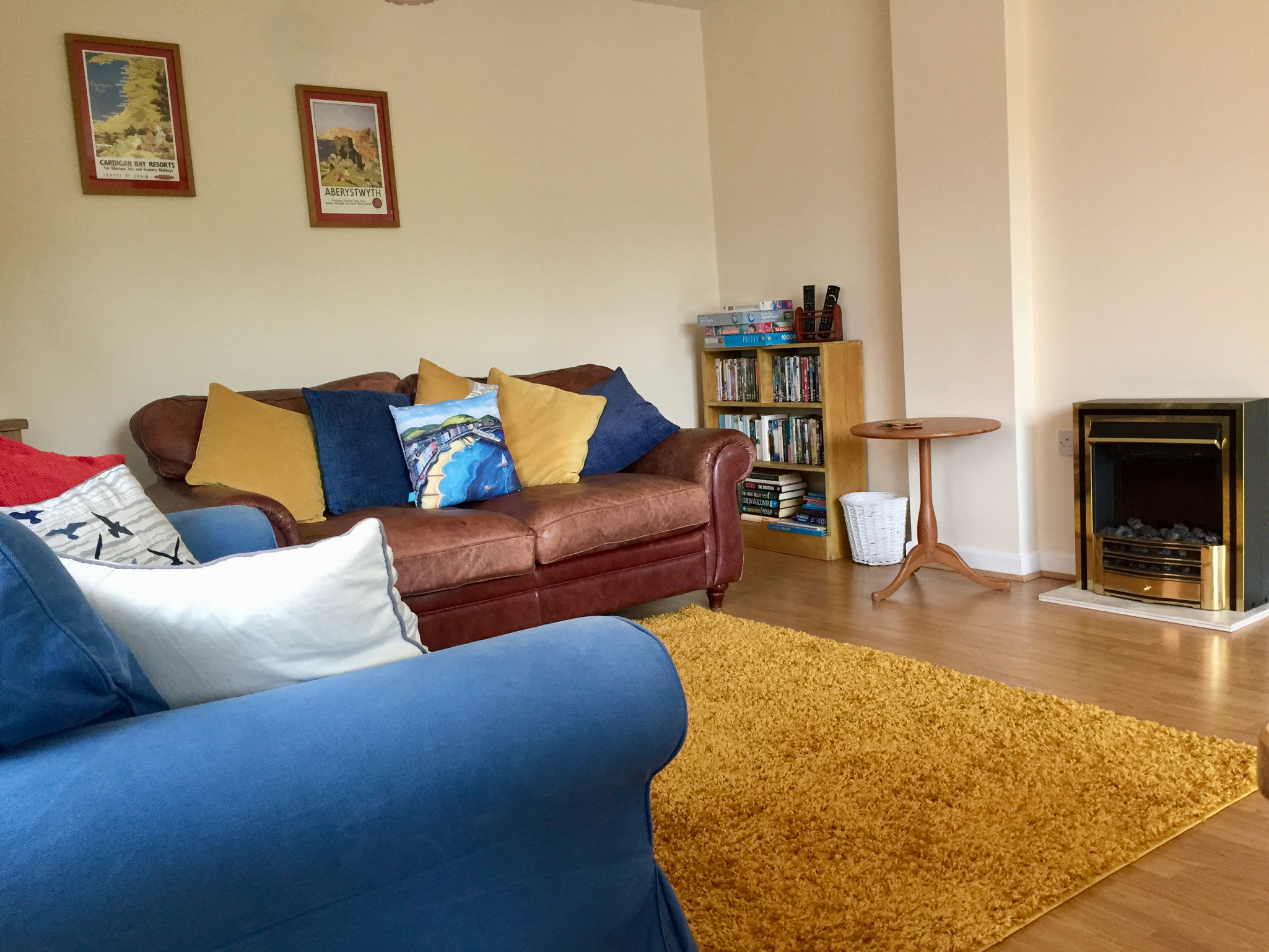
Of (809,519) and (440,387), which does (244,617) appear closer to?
(440,387)

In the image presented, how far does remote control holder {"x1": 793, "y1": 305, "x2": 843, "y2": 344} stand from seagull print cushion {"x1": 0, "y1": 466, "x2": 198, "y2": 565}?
3.19 metres

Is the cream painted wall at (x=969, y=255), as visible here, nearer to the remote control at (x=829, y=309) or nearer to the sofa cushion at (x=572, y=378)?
the remote control at (x=829, y=309)

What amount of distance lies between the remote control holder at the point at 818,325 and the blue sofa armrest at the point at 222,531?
9.46 feet

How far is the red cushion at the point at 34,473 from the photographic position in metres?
1.96

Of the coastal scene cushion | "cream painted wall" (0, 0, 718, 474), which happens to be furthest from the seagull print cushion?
"cream painted wall" (0, 0, 718, 474)

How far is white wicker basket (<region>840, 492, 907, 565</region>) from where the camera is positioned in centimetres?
425

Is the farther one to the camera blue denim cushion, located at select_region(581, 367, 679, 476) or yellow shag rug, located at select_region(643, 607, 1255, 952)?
blue denim cushion, located at select_region(581, 367, 679, 476)

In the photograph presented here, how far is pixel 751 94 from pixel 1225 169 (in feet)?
7.88

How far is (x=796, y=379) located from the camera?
4648mm

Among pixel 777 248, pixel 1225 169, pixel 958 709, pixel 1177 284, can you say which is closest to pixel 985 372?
pixel 1177 284

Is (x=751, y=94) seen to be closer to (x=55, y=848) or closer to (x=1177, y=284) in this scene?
(x=1177, y=284)

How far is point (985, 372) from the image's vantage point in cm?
393

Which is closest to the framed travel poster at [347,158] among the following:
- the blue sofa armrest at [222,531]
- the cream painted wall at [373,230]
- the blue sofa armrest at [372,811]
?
the cream painted wall at [373,230]

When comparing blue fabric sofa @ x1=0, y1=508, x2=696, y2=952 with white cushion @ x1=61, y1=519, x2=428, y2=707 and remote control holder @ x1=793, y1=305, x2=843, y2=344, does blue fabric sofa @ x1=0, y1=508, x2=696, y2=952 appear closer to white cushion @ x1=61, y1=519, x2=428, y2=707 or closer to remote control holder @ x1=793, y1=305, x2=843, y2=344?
white cushion @ x1=61, y1=519, x2=428, y2=707
